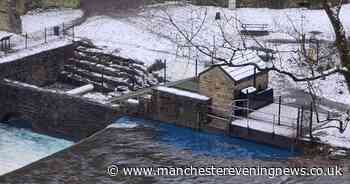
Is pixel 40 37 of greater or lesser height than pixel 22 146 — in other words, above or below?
above

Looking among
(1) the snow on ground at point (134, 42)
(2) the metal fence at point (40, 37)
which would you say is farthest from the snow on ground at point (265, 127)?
(2) the metal fence at point (40, 37)

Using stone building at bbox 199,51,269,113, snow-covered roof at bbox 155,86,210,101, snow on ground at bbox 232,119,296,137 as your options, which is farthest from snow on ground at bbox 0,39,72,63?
snow on ground at bbox 232,119,296,137

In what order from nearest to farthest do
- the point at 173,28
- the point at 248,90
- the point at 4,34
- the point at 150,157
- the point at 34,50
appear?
the point at 150,157, the point at 248,90, the point at 34,50, the point at 4,34, the point at 173,28

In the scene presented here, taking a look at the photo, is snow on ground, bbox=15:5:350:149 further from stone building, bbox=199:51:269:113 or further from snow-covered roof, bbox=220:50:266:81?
stone building, bbox=199:51:269:113

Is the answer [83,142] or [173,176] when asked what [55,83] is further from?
[173,176]

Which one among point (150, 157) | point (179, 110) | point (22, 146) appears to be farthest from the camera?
point (22, 146)

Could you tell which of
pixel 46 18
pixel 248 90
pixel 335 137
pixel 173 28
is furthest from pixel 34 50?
pixel 335 137

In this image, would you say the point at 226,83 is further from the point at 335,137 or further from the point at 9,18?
the point at 9,18
